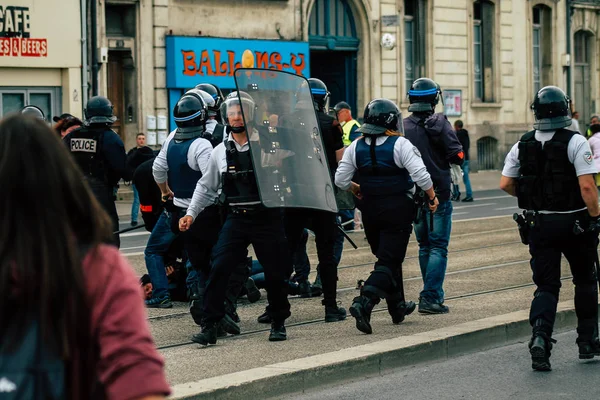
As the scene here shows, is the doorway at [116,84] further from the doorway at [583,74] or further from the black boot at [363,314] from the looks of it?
the black boot at [363,314]

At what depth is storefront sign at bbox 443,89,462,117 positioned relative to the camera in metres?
34.7

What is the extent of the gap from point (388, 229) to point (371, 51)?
24.2m

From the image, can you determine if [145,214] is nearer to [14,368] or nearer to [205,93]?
[205,93]

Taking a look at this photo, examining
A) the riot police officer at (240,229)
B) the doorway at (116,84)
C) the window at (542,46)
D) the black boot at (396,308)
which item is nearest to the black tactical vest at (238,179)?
the riot police officer at (240,229)

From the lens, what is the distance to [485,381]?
7355 millimetres

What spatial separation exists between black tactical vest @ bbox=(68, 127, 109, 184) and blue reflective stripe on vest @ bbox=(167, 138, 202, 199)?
109 centimetres

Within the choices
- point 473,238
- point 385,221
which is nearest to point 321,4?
point 473,238

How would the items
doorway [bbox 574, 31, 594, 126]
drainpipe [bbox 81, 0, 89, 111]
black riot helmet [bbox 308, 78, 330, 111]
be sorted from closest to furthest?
black riot helmet [bbox 308, 78, 330, 111] < drainpipe [bbox 81, 0, 89, 111] < doorway [bbox 574, 31, 594, 126]

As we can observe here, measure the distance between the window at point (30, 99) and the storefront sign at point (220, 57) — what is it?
9.80 feet

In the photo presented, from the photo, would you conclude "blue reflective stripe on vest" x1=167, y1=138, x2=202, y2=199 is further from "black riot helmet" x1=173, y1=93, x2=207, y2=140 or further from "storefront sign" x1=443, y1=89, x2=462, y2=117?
"storefront sign" x1=443, y1=89, x2=462, y2=117

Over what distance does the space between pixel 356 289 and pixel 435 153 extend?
225 cm

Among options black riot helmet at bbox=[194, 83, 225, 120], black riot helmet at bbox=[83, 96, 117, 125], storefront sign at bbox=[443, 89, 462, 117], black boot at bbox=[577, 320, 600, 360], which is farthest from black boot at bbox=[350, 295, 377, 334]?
storefront sign at bbox=[443, 89, 462, 117]

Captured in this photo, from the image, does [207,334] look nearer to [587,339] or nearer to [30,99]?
[587,339]

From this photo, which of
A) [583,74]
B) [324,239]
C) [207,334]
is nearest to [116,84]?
[324,239]
